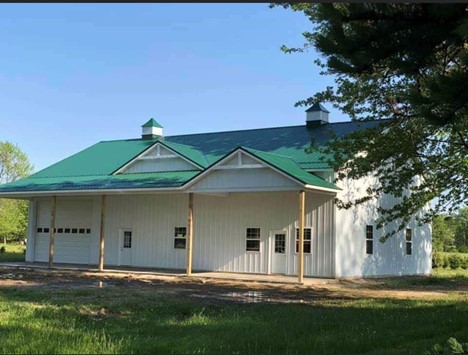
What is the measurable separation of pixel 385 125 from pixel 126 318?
8.57 m

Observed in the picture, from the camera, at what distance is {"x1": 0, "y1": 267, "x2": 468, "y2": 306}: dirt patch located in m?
15.6

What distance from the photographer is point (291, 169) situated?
21.2 m

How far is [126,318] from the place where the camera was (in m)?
10.4

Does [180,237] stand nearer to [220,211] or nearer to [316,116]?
[220,211]

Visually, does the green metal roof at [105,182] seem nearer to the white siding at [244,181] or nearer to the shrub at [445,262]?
the white siding at [244,181]

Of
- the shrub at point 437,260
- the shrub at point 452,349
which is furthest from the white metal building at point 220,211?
the shrub at point 452,349

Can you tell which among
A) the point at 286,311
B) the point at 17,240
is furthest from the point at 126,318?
the point at 17,240

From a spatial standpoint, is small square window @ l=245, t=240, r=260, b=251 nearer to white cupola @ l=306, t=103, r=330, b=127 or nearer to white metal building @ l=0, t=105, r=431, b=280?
white metal building @ l=0, t=105, r=431, b=280

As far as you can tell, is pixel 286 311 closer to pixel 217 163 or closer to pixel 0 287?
pixel 0 287

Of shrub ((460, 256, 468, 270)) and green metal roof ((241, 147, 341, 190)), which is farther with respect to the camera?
shrub ((460, 256, 468, 270))

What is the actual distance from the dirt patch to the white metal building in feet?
5.42

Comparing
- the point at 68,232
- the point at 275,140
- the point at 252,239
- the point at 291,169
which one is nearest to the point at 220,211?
the point at 252,239

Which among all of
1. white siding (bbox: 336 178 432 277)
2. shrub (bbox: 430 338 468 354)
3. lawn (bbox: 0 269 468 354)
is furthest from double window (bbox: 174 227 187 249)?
shrub (bbox: 430 338 468 354)

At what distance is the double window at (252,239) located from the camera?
24.1 meters
